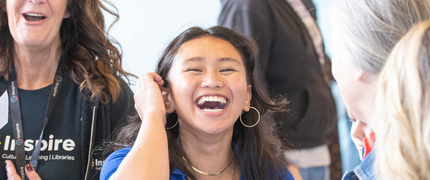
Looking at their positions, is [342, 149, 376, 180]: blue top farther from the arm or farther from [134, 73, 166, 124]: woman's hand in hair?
[134, 73, 166, 124]: woman's hand in hair

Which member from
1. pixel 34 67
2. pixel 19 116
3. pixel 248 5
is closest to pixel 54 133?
pixel 19 116

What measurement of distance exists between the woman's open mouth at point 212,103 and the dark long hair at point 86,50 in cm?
53

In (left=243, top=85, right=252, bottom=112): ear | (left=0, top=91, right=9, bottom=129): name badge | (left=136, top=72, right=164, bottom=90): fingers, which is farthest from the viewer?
(left=0, top=91, right=9, bottom=129): name badge

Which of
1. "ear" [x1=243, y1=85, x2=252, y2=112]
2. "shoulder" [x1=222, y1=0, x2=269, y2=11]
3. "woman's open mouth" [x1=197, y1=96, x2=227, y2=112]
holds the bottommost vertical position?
"ear" [x1=243, y1=85, x2=252, y2=112]

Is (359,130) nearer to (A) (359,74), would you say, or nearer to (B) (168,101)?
(A) (359,74)

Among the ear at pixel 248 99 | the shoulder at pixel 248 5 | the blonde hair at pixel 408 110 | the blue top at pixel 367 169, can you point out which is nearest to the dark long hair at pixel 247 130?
the ear at pixel 248 99

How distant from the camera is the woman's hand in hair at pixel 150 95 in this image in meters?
1.47

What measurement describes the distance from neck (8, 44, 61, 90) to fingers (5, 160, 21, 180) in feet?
1.23

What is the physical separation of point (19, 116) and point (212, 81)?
954 millimetres

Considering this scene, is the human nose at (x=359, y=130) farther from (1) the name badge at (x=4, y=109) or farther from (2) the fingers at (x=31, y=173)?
(1) the name badge at (x=4, y=109)

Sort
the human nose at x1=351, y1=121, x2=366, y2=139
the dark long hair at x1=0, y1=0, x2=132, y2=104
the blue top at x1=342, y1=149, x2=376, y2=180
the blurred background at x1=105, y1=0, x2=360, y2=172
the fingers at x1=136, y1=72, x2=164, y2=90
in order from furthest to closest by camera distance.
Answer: the blurred background at x1=105, y1=0, x2=360, y2=172, the dark long hair at x1=0, y1=0, x2=132, y2=104, the fingers at x1=136, y1=72, x2=164, y2=90, the human nose at x1=351, y1=121, x2=366, y2=139, the blue top at x1=342, y1=149, x2=376, y2=180

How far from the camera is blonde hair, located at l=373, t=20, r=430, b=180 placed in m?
0.86

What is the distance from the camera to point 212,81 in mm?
1462

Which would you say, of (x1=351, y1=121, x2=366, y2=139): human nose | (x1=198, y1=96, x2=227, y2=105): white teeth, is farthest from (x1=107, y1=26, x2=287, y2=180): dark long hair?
(x1=351, y1=121, x2=366, y2=139): human nose
